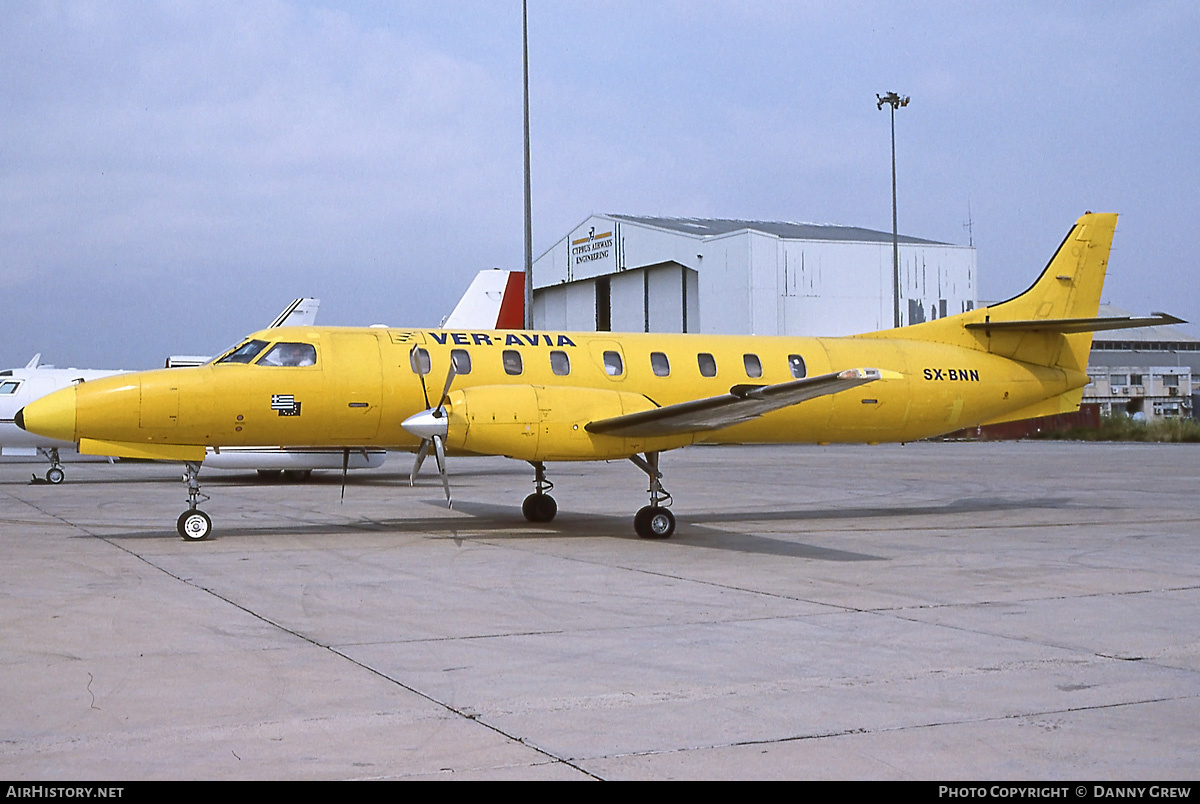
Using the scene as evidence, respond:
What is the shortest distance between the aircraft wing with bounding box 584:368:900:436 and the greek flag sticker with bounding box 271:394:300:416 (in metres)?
4.04

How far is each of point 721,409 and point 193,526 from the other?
7.14m

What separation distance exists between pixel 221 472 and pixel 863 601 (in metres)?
25.6

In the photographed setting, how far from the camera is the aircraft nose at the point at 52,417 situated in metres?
14.4

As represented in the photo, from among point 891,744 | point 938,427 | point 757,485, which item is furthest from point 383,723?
point 757,485

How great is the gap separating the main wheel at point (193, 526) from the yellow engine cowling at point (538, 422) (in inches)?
141

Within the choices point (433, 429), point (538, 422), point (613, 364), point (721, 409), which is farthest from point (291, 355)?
point (721, 409)

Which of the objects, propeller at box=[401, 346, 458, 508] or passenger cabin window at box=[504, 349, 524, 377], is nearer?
propeller at box=[401, 346, 458, 508]

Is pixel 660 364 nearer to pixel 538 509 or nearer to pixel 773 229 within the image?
pixel 538 509

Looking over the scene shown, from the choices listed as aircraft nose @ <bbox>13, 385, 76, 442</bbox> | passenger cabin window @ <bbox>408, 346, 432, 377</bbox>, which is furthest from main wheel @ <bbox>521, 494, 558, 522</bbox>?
aircraft nose @ <bbox>13, 385, 76, 442</bbox>

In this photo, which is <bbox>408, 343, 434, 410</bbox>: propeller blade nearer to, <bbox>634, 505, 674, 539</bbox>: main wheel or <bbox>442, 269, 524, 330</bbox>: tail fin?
<bbox>634, 505, 674, 539</bbox>: main wheel

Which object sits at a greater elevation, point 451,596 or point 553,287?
point 553,287

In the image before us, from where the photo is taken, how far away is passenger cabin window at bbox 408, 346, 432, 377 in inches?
601

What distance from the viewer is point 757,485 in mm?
26047
